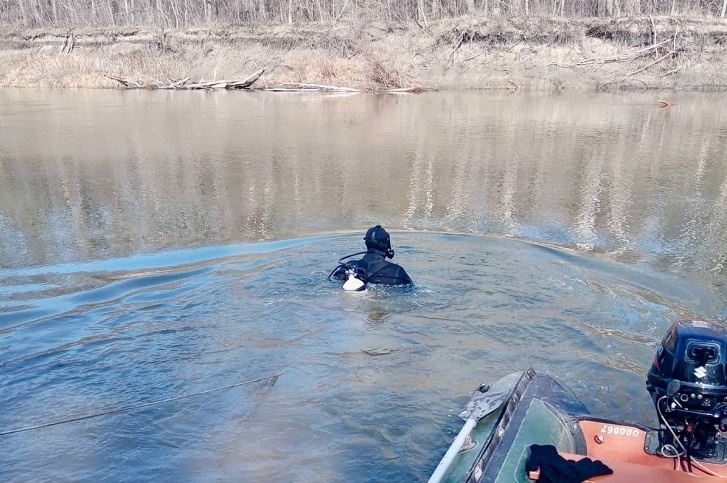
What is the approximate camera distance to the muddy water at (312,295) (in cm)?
450

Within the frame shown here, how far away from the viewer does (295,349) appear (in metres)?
5.70

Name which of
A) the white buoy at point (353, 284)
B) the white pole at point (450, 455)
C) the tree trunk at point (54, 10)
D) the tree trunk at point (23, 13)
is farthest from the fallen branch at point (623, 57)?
the tree trunk at point (23, 13)

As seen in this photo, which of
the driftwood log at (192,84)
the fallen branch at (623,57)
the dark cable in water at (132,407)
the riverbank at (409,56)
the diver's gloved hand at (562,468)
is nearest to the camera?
the diver's gloved hand at (562,468)

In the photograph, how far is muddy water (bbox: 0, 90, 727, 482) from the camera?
4.50 meters

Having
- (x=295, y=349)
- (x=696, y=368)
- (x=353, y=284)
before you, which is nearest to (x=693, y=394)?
(x=696, y=368)

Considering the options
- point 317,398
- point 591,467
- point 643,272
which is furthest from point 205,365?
point 643,272

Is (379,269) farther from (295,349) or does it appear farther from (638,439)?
(638,439)

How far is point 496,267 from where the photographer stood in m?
7.55

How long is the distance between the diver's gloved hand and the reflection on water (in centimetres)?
504

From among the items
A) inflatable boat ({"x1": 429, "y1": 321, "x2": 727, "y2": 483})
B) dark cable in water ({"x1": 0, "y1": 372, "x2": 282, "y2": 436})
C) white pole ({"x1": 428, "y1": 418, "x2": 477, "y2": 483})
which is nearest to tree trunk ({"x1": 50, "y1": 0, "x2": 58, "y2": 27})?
dark cable in water ({"x1": 0, "y1": 372, "x2": 282, "y2": 436})

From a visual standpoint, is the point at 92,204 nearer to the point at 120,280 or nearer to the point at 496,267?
the point at 120,280

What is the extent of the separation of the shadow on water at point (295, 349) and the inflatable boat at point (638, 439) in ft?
2.58

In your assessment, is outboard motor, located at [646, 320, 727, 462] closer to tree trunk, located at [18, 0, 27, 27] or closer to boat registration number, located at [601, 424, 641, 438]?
boat registration number, located at [601, 424, 641, 438]

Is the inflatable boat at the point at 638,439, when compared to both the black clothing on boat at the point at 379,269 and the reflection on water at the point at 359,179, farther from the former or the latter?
the reflection on water at the point at 359,179
